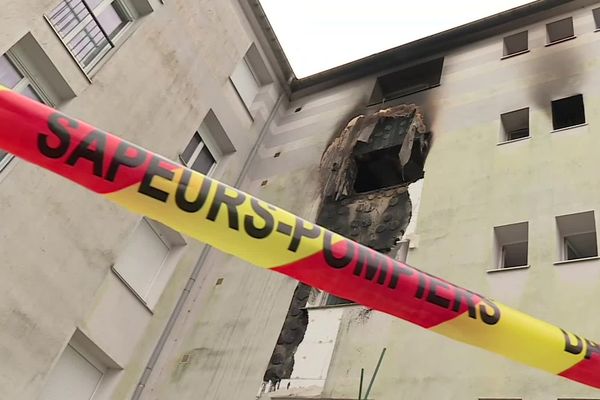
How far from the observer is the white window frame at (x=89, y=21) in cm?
1031

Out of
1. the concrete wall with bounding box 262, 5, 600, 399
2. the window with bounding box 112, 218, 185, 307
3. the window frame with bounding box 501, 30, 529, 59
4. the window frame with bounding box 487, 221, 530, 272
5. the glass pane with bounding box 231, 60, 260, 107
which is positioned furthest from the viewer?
the glass pane with bounding box 231, 60, 260, 107

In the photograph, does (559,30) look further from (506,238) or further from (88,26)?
(88,26)

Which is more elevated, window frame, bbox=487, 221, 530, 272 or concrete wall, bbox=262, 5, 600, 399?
concrete wall, bbox=262, 5, 600, 399

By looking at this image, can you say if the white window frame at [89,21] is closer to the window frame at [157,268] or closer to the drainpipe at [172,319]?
the window frame at [157,268]

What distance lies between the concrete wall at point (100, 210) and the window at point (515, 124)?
6233 mm

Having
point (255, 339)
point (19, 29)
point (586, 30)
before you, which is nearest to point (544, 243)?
point (255, 339)

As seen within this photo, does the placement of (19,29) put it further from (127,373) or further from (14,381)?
(127,373)

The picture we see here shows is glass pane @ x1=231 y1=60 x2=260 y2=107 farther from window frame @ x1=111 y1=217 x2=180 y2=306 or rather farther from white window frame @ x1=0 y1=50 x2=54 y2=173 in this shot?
white window frame @ x1=0 y1=50 x2=54 y2=173

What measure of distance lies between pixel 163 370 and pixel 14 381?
3.13m

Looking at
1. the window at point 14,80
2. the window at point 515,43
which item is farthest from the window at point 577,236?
the window at point 14,80

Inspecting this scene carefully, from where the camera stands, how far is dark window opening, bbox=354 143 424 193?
43.9 feet

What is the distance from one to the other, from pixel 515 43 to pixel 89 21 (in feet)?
33.2

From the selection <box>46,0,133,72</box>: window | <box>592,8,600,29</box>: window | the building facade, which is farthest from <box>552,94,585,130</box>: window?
<box>46,0,133,72</box>: window

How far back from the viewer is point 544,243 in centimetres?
915
